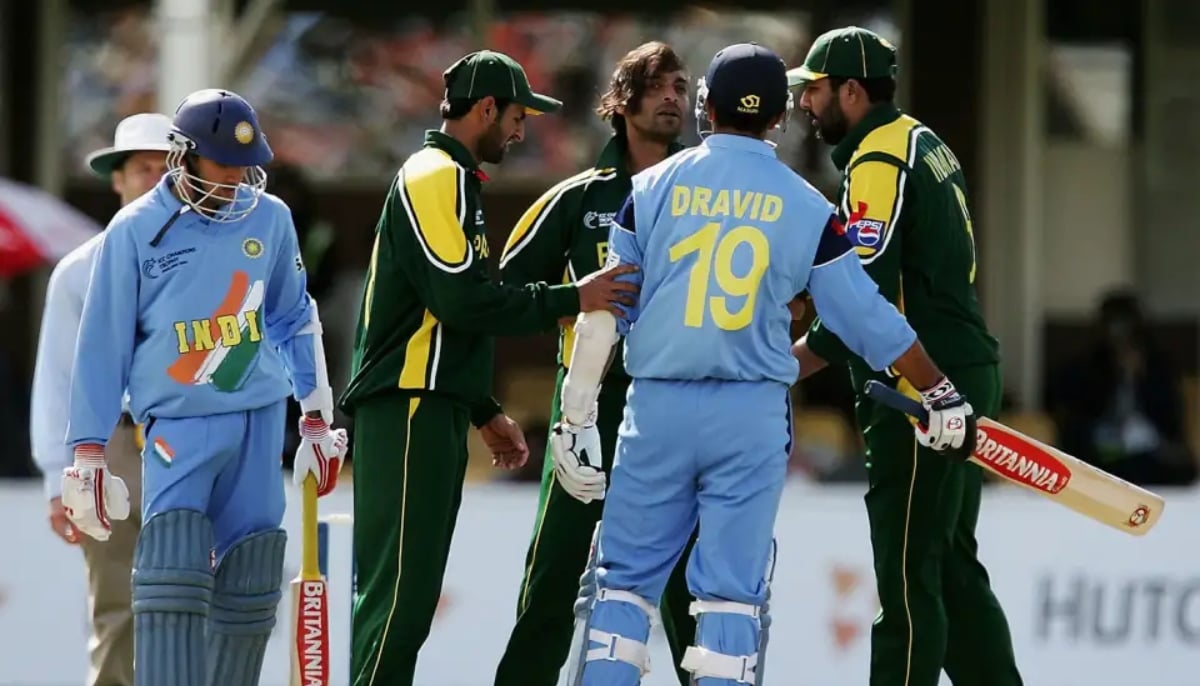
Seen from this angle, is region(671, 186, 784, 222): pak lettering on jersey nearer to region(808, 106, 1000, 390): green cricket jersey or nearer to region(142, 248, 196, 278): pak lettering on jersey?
region(808, 106, 1000, 390): green cricket jersey

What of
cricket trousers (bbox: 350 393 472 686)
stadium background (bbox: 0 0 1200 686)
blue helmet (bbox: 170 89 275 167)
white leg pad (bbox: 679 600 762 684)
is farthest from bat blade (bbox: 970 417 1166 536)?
stadium background (bbox: 0 0 1200 686)

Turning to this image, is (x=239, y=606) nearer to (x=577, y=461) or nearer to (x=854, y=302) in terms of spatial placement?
(x=577, y=461)

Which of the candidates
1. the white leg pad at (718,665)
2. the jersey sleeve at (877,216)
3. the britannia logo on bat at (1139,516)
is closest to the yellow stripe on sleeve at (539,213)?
the jersey sleeve at (877,216)

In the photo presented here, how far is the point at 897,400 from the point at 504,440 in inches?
48.8

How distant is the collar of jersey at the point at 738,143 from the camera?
5941 millimetres

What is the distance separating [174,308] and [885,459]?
2.05m

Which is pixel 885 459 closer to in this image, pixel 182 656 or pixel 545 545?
pixel 545 545

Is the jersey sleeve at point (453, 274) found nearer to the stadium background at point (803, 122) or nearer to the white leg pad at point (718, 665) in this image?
the white leg pad at point (718, 665)

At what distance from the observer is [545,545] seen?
21.8ft

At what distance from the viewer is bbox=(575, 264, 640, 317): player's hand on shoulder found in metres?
5.98

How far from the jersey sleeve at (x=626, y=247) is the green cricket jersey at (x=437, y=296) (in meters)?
0.24

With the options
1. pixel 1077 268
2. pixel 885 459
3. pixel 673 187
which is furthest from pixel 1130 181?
pixel 673 187

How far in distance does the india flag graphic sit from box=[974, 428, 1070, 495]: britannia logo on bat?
1.93m

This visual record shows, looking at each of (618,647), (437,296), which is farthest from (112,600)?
(618,647)
